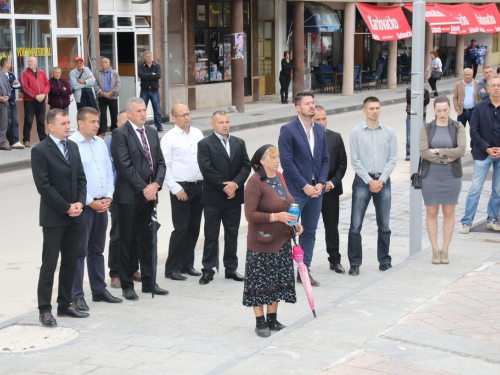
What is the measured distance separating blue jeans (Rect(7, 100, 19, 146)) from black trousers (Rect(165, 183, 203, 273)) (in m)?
10.5

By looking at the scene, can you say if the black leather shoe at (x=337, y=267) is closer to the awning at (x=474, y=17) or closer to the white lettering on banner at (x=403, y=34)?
the white lettering on banner at (x=403, y=34)

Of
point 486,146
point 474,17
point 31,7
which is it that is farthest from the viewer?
point 474,17

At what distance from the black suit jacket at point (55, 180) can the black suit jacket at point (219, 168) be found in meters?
1.67

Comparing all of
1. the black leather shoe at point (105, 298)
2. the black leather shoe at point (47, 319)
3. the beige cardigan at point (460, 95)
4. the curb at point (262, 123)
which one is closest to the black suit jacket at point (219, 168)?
the black leather shoe at point (105, 298)

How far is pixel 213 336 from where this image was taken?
7262 mm

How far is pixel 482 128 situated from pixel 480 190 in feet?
2.57

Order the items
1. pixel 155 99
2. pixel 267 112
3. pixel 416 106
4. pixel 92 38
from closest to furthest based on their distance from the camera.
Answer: pixel 416 106 < pixel 92 38 < pixel 155 99 < pixel 267 112

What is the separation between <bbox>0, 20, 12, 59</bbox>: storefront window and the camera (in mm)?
19172

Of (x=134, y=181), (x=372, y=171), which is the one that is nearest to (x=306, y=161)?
(x=372, y=171)

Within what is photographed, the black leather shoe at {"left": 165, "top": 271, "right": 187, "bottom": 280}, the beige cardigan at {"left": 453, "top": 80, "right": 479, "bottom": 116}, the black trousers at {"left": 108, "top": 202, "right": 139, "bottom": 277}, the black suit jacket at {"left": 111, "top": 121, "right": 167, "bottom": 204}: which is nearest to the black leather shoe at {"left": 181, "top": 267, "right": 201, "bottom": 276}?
the black leather shoe at {"left": 165, "top": 271, "right": 187, "bottom": 280}

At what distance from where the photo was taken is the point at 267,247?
7266 mm

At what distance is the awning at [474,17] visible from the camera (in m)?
37.8

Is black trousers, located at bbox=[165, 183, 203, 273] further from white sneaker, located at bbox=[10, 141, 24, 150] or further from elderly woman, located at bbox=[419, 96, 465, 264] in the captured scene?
white sneaker, located at bbox=[10, 141, 24, 150]

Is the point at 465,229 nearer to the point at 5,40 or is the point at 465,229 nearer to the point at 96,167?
the point at 96,167
